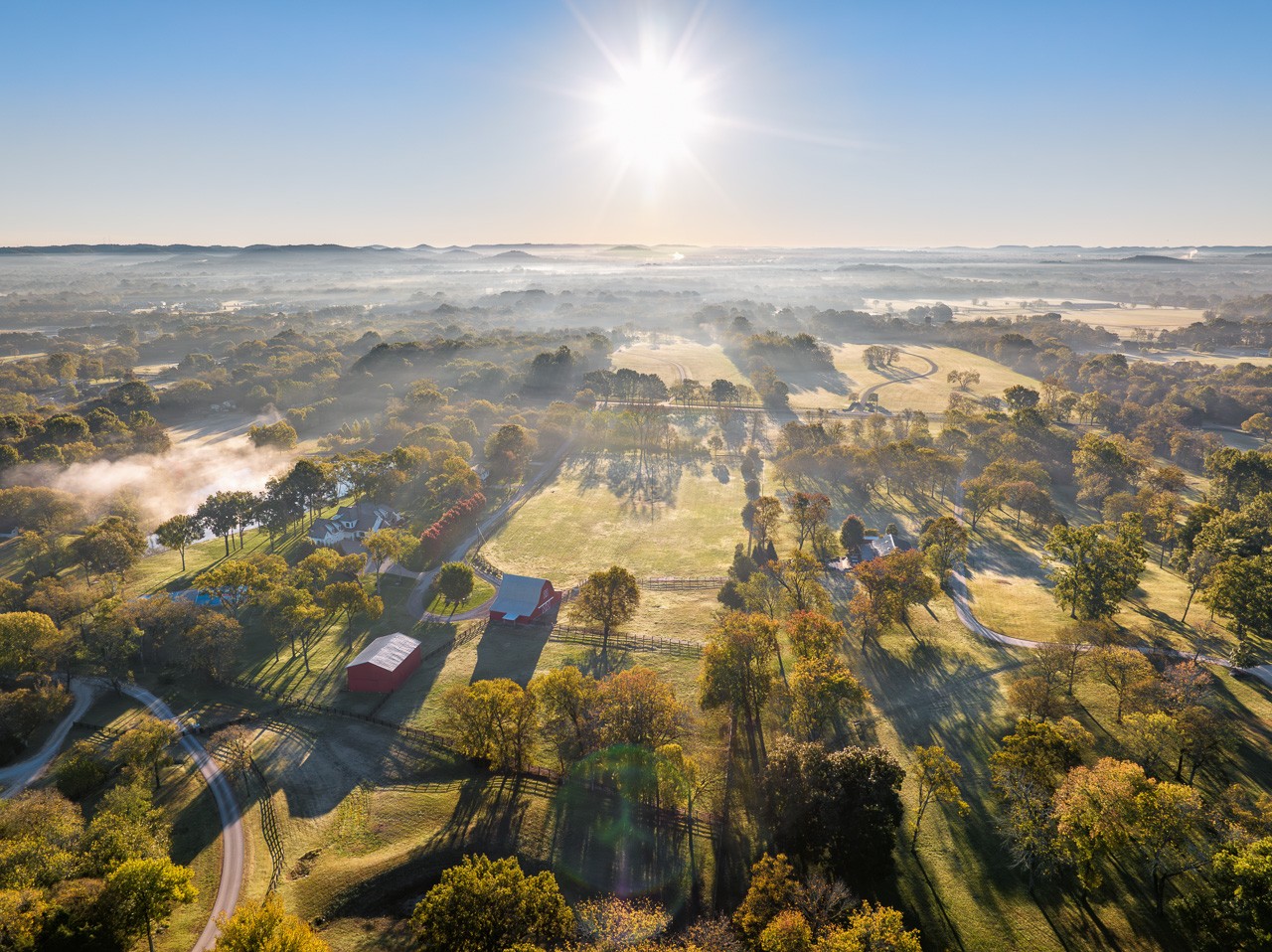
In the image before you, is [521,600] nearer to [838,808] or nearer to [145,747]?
[145,747]

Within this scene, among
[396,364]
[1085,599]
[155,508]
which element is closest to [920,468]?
[1085,599]

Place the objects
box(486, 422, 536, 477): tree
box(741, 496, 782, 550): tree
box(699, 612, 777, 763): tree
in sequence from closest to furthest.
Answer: box(699, 612, 777, 763): tree < box(741, 496, 782, 550): tree < box(486, 422, 536, 477): tree

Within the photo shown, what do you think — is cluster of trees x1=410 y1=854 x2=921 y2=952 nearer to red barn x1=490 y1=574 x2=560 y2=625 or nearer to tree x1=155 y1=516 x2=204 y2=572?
red barn x1=490 y1=574 x2=560 y2=625

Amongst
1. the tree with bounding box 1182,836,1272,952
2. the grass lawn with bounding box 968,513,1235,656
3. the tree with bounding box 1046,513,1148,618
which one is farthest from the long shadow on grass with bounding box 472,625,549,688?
the tree with bounding box 1046,513,1148,618

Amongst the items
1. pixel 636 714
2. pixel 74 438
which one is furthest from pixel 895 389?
pixel 74 438

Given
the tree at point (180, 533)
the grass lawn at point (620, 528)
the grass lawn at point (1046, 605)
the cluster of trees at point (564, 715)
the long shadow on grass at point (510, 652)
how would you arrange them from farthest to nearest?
the grass lawn at point (620, 528) → the tree at point (180, 533) → the long shadow on grass at point (510, 652) → the grass lawn at point (1046, 605) → the cluster of trees at point (564, 715)

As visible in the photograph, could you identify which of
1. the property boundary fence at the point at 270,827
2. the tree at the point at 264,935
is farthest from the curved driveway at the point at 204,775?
the tree at the point at 264,935

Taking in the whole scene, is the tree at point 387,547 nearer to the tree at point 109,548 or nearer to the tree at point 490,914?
the tree at point 109,548
